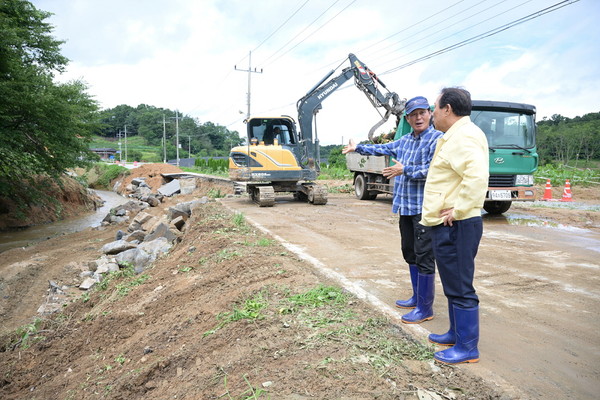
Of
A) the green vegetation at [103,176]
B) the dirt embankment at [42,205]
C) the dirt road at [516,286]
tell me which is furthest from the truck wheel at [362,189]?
the green vegetation at [103,176]

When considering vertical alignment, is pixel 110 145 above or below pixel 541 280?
above

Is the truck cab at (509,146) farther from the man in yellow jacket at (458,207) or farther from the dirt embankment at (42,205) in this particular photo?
the dirt embankment at (42,205)

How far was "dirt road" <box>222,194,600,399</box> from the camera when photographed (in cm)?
324

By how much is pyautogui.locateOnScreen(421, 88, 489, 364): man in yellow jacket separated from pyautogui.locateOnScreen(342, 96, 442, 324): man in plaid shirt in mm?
608

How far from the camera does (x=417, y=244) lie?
3.93m

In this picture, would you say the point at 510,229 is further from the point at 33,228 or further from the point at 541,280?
the point at 33,228

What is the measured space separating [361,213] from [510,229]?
411 centimetres

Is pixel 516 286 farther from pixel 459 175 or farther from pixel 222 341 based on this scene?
pixel 222 341

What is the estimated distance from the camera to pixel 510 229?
9.84 m

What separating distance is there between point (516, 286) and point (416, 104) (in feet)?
9.56

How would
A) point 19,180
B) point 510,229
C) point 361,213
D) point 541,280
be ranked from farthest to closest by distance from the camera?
point 19,180
point 361,213
point 510,229
point 541,280

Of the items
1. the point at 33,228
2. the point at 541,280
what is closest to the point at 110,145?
the point at 33,228

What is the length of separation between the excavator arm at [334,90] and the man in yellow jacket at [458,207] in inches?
449

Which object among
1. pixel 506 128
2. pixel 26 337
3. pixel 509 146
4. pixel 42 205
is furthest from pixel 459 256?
pixel 42 205
